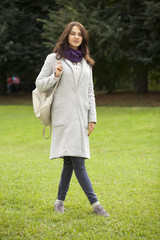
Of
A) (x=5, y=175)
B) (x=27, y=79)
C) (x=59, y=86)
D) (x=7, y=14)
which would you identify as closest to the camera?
(x=59, y=86)

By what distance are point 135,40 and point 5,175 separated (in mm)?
14979

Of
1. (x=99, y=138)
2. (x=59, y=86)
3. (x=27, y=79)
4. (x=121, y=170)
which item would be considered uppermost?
(x=59, y=86)

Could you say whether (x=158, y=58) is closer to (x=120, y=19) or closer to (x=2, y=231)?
(x=120, y=19)

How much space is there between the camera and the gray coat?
4023 millimetres

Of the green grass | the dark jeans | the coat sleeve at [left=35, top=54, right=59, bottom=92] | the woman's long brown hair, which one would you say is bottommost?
the green grass

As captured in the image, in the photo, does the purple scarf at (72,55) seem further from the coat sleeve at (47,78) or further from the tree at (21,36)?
the tree at (21,36)

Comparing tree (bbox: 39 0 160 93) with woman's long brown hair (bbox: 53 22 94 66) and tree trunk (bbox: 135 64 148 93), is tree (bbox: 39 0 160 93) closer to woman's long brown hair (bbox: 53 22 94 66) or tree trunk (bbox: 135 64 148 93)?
tree trunk (bbox: 135 64 148 93)

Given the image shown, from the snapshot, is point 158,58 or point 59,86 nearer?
point 59,86

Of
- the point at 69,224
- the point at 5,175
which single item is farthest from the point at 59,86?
the point at 5,175

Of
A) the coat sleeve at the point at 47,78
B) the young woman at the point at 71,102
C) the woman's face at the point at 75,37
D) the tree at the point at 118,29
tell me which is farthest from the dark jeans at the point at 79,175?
the tree at the point at 118,29

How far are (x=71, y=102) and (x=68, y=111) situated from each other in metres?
0.11

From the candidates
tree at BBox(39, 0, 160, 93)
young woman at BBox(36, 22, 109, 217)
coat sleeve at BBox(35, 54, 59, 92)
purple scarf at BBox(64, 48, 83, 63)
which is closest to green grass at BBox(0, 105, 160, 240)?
young woman at BBox(36, 22, 109, 217)

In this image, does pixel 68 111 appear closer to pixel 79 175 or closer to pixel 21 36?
pixel 79 175

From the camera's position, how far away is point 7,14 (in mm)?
25234
